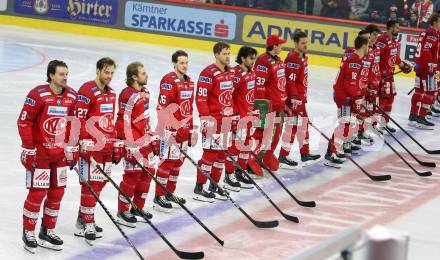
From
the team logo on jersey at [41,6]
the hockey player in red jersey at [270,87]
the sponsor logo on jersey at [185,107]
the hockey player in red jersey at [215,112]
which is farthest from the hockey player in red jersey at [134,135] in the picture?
the team logo on jersey at [41,6]

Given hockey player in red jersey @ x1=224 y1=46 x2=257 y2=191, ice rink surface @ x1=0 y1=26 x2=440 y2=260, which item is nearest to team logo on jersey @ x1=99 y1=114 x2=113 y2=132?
ice rink surface @ x1=0 y1=26 x2=440 y2=260

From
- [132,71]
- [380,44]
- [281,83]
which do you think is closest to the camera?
[132,71]

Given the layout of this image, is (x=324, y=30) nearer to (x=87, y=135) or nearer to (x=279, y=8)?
(x=279, y=8)

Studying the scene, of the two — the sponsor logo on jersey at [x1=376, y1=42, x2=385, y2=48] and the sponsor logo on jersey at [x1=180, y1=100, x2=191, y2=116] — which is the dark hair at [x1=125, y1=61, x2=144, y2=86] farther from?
the sponsor logo on jersey at [x1=376, y1=42, x2=385, y2=48]

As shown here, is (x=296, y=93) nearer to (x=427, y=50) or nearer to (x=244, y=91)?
(x=244, y=91)

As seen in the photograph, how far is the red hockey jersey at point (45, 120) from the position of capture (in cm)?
610

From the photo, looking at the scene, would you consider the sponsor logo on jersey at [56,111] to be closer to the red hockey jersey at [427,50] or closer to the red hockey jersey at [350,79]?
the red hockey jersey at [350,79]

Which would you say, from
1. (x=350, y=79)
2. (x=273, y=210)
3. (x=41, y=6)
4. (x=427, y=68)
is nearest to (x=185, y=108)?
(x=273, y=210)

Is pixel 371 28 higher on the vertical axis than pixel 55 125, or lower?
higher

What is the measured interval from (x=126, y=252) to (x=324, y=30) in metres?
12.4

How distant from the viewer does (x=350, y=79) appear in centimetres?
997

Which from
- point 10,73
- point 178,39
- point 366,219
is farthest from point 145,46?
point 366,219

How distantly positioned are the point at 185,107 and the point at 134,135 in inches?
28.2

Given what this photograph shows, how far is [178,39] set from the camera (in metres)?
19.5
